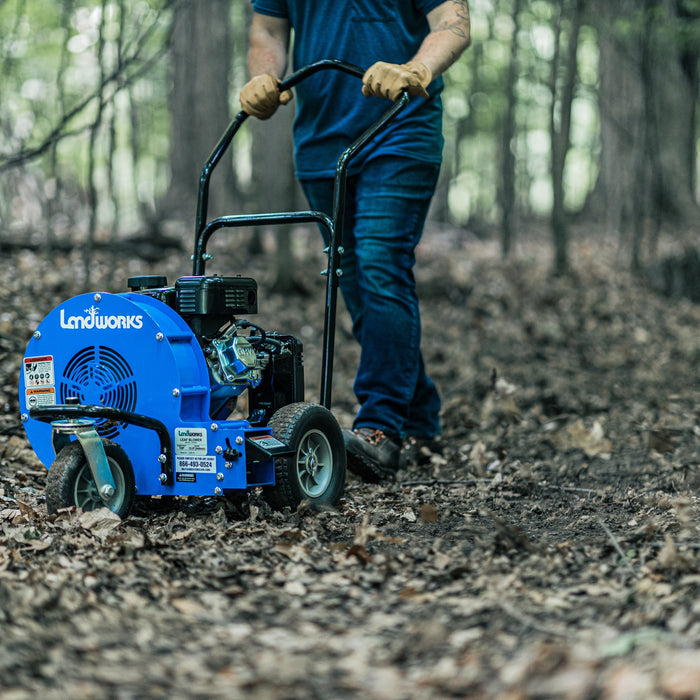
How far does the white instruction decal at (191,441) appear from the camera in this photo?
2.58m

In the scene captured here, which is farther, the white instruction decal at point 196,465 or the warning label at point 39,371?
the warning label at point 39,371

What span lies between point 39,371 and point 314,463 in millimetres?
924

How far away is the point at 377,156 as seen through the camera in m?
3.46

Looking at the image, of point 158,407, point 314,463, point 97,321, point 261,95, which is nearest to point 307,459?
point 314,463

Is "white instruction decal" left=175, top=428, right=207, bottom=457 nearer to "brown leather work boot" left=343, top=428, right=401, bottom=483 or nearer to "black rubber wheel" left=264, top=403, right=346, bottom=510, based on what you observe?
"black rubber wheel" left=264, top=403, right=346, bottom=510

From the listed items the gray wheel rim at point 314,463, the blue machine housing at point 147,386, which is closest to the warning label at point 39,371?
the blue machine housing at point 147,386

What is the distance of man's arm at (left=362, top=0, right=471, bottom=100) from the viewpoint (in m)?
3.09

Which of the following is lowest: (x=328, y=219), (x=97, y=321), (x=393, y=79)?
(x=97, y=321)

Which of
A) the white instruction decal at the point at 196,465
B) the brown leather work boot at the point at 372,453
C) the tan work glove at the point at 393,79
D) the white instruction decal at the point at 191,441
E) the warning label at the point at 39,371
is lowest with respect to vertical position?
the brown leather work boot at the point at 372,453

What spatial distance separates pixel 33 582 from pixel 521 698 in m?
1.22

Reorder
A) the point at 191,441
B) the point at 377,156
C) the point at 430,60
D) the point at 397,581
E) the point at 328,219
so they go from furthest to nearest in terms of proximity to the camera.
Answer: the point at 377,156, the point at 430,60, the point at 328,219, the point at 191,441, the point at 397,581

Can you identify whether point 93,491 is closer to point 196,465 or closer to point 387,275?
point 196,465

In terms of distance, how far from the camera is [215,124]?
39.4ft

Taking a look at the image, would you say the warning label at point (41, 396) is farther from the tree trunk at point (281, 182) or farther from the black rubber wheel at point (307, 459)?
the tree trunk at point (281, 182)
